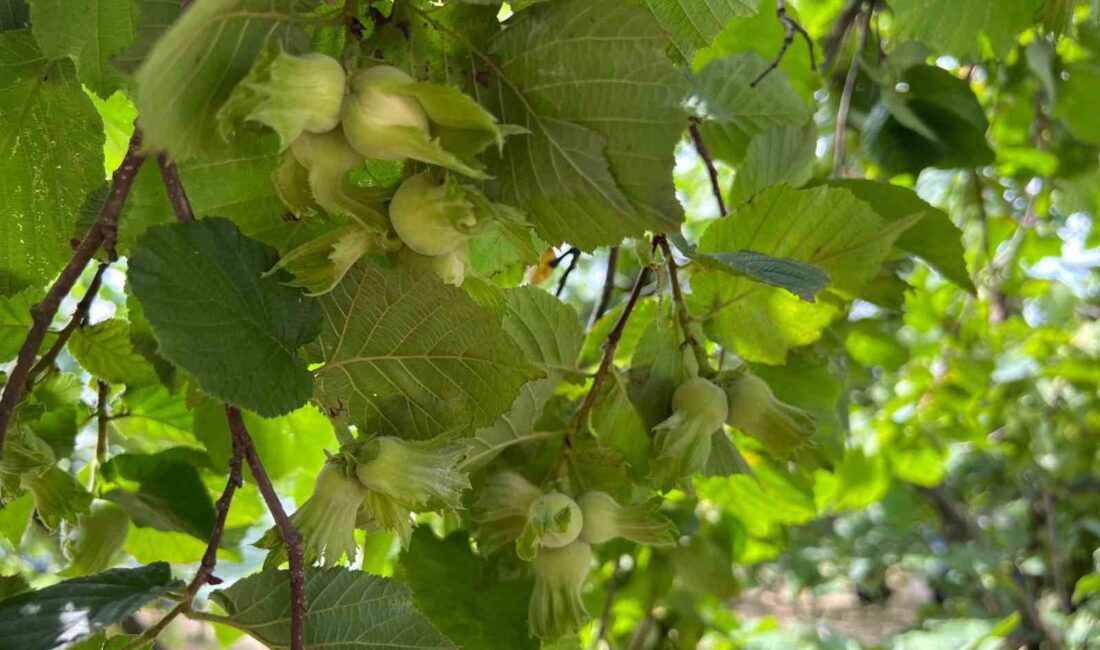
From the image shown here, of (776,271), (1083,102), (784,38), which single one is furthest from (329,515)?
(1083,102)

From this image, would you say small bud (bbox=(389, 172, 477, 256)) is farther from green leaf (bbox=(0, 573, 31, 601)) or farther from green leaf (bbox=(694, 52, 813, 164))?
green leaf (bbox=(694, 52, 813, 164))

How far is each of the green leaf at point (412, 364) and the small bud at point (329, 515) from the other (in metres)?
0.06

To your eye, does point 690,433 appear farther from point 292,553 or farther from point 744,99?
point 744,99

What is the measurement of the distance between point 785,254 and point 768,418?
0.15 meters

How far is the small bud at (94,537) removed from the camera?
0.88 meters

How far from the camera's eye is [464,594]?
862 millimetres

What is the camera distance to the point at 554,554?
735 mm

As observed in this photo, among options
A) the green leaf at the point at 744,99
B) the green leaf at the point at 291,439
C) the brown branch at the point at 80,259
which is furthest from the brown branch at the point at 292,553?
the green leaf at the point at 744,99

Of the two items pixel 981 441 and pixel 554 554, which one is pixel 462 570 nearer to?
pixel 554 554

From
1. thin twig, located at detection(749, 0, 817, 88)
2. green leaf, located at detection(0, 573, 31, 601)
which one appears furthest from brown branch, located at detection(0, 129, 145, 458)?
thin twig, located at detection(749, 0, 817, 88)

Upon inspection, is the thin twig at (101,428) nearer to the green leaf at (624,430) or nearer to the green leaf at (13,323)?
the green leaf at (13,323)

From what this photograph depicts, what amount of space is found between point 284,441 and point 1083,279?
321cm

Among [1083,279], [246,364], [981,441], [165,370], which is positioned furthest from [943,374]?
[246,364]

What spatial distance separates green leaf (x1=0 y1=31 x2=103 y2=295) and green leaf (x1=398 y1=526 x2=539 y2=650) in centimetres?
37
